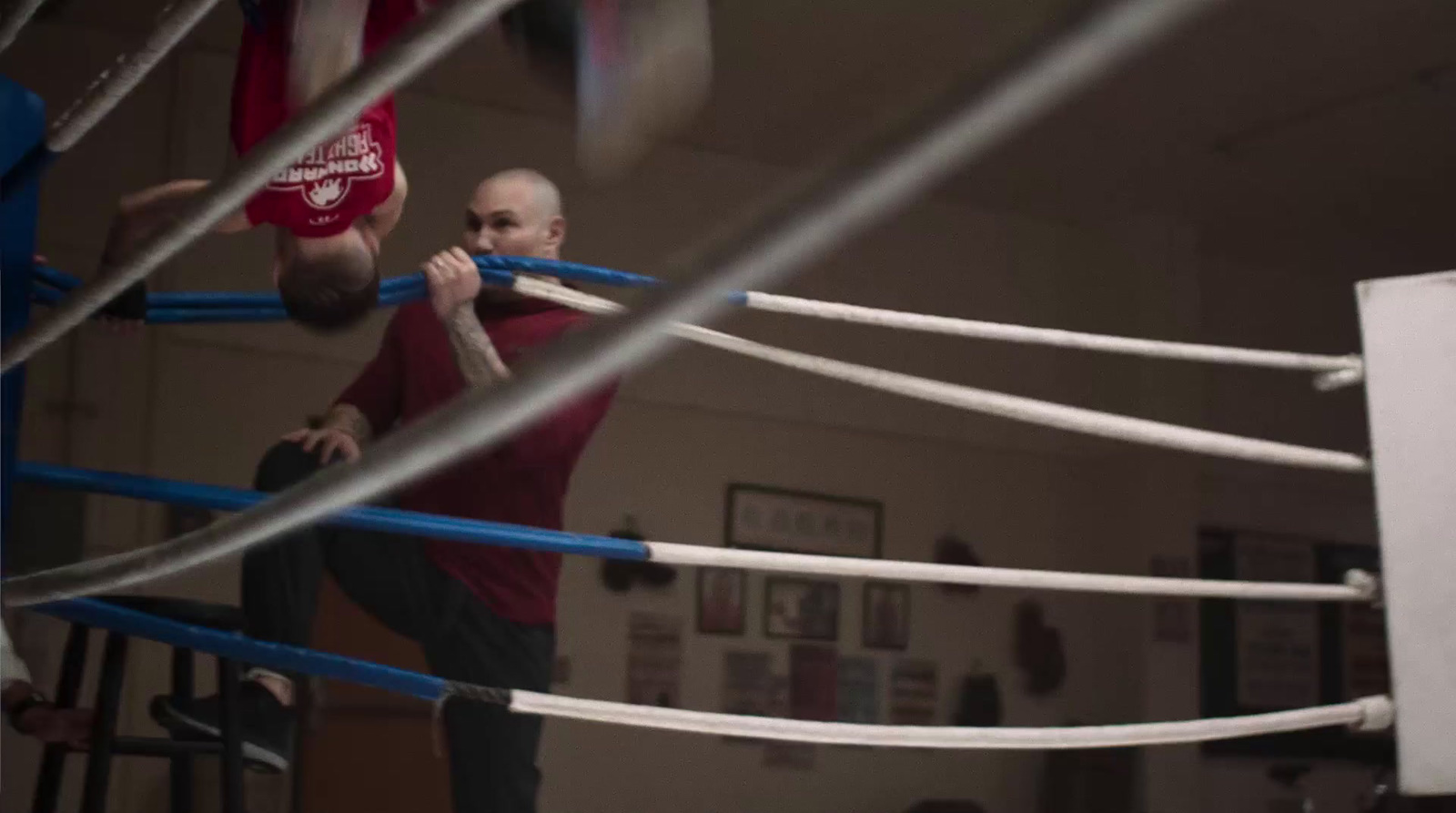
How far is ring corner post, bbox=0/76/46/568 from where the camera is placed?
93 centimetres

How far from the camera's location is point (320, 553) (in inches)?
60.4

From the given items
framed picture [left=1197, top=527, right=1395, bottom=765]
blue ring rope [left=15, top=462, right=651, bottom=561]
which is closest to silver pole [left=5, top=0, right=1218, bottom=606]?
blue ring rope [left=15, top=462, right=651, bottom=561]

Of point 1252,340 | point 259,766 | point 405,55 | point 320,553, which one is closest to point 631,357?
point 405,55

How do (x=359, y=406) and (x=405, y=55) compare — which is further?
(x=359, y=406)

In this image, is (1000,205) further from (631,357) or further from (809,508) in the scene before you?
(631,357)

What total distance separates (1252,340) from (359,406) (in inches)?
149

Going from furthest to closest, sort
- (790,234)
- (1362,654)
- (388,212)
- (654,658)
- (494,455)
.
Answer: (1362,654) → (654,658) → (494,455) → (388,212) → (790,234)

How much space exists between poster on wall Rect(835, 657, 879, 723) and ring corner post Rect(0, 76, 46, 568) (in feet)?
10.2

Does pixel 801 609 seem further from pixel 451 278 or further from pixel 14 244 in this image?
pixel 14 244

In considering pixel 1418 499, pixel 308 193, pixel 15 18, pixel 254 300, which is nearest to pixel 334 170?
pixel 308 193

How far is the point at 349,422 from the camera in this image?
1.67 m

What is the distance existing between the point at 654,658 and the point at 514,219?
2044 mm

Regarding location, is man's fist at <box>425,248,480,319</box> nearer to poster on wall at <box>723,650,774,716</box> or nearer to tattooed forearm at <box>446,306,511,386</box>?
tattooed forearm at <box>446,306,511,386</box>

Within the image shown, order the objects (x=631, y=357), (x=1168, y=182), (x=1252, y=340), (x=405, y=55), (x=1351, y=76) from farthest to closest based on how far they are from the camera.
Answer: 1. (x=1252, y=340)
2. (x=1168, y=182)
3. (x=1351, y=76)
4. (x=405, y=55)
5. (x=631, y=357)
